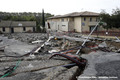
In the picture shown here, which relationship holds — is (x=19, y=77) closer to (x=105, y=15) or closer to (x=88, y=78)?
(x=88, y=78)

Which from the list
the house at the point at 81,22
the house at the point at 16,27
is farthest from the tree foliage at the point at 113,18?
the house at the point at 16,27

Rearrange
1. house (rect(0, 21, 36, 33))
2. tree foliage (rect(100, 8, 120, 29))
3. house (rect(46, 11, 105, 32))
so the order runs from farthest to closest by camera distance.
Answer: house (rect(0, 21, 36, 33))
house (rect(46, 11, 105, 32))
tree foliage (rect(100, 8, 120, 29))

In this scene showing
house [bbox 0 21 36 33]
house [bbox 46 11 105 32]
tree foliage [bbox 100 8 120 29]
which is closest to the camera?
tree foliage [bbox 100 8 120 29]

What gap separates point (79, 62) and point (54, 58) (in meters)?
2.01

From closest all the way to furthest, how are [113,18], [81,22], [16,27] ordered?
1. [113,18]
2. [81,22]
3. [16,27]

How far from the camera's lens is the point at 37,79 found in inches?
212

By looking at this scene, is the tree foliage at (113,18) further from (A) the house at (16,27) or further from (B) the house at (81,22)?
(A) the house at (16,27)

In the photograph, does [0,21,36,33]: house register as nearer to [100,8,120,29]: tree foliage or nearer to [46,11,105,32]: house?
[46,11,105,32]: house

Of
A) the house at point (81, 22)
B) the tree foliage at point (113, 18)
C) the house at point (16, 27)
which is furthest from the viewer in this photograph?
the house at point (16, 27)

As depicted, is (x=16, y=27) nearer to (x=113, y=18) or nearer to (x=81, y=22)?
(x=81, y=22)

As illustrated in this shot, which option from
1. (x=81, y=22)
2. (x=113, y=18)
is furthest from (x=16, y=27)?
(x=113, y=18)

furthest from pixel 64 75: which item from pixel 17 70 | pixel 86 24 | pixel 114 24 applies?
pixel 86 24

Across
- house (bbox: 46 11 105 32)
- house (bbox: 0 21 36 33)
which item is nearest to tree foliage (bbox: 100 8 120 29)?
house (bbox: 46 11 105 32)

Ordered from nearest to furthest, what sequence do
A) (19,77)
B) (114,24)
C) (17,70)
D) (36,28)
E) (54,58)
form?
(19,77) < (17,70) < (54,58) < (114,24) < (36,28)
